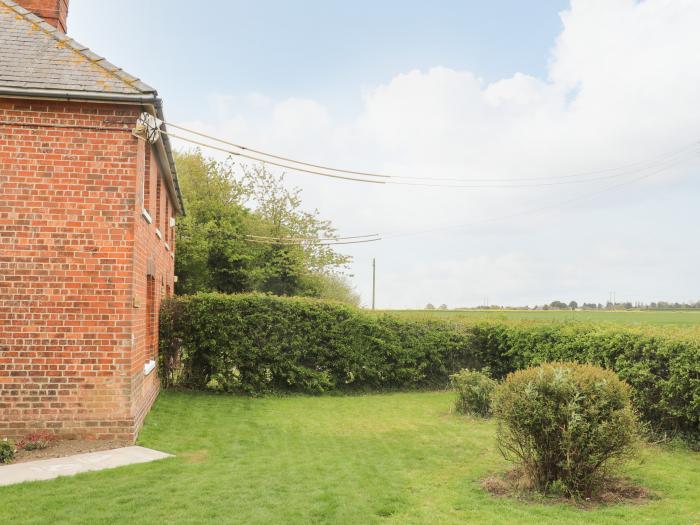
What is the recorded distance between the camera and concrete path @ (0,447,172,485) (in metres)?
7.41

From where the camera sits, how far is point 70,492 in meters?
6.73

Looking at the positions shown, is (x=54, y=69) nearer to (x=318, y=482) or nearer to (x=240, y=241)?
(x=318, y=482)

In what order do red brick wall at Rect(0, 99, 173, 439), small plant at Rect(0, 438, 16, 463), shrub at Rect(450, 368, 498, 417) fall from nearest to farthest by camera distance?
small plant at Rect(0, 438, 16, 463), red brick wall at Rect(0, 99, 173, 439), shrub at Rect(450, 368, 498, 417)

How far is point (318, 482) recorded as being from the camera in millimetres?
7406

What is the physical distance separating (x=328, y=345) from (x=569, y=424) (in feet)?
36.5

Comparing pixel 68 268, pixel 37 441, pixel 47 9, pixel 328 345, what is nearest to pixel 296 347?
pixel 328 345

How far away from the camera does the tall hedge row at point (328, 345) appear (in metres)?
15.9

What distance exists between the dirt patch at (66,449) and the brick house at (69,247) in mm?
133

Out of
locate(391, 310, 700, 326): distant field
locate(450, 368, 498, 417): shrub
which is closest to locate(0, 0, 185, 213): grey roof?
locate(450, 368, 498, 417): shrub

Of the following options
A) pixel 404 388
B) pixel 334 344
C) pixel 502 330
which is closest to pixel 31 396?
pixel 334 344

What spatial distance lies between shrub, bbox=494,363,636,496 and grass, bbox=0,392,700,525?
0.49 m

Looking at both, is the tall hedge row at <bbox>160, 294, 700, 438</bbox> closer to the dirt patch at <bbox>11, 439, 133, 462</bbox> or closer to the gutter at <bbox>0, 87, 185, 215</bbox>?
the dirt patch at <bbox>11, 439, 133, 462</bbox>

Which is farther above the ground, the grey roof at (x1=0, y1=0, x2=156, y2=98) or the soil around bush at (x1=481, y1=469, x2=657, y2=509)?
the grey roof at (x1=0, y1=0, x2=156, y2=98)

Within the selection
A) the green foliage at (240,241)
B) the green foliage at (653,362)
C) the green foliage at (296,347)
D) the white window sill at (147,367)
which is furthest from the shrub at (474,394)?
the green foliage at (240,241)
